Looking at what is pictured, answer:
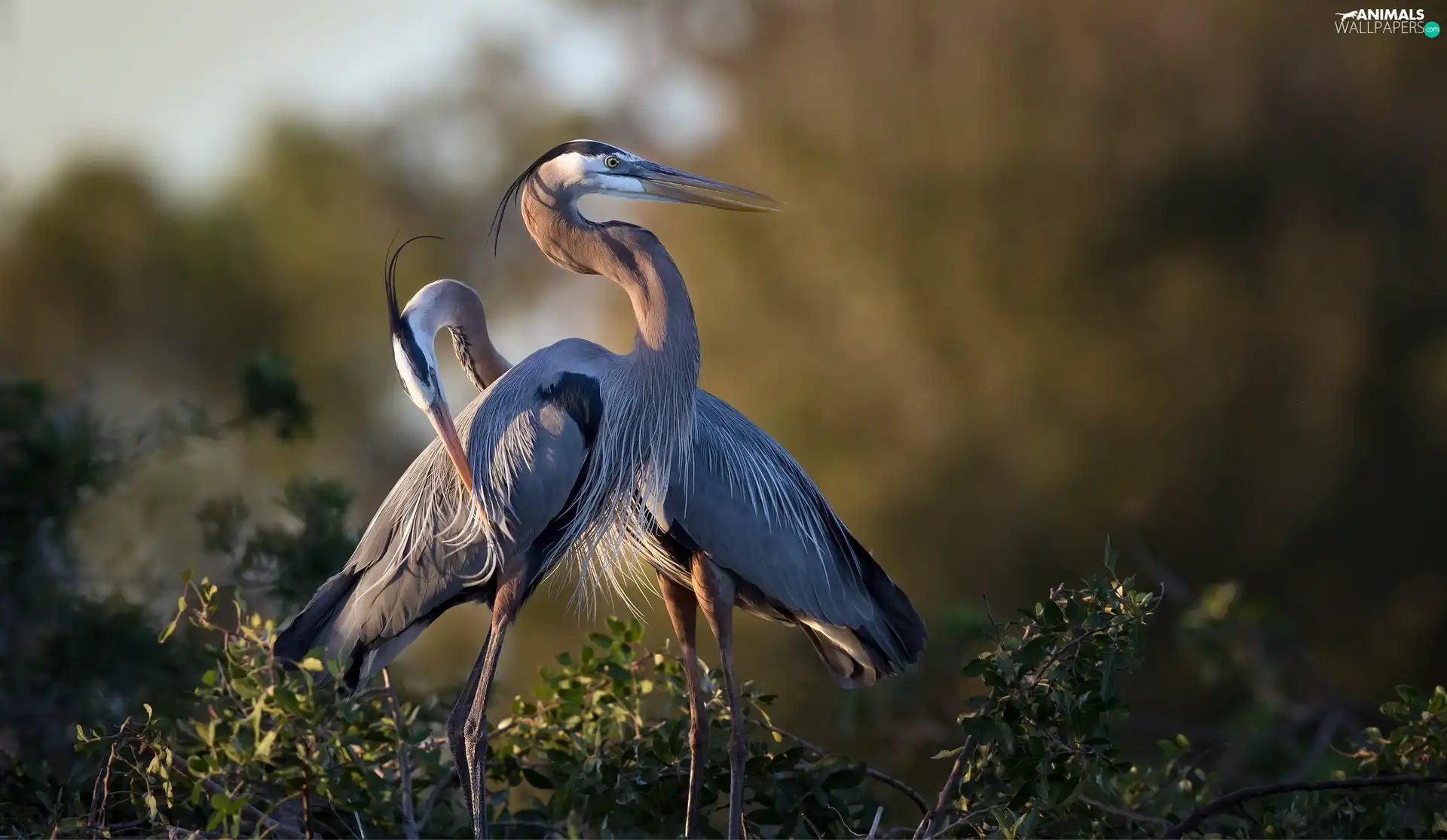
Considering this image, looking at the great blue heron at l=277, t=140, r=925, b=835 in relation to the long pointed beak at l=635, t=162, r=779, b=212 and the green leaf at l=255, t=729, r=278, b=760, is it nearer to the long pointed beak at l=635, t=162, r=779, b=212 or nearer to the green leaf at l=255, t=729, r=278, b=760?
the long pointed beak at l=635, t=162, r=779, b=212

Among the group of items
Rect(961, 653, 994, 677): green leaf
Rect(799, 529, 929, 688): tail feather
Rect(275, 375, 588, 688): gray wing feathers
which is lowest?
Rect(799, 529, 929, 688): tail feather

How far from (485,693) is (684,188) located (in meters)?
1.39

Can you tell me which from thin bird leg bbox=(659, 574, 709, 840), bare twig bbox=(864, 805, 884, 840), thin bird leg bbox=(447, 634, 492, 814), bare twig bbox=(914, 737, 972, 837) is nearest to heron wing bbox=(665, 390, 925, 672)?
thin bird leg bbox=(659, 574, 709, 840)

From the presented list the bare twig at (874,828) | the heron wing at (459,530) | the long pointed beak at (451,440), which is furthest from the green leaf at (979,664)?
the long pointed beak at (451,440)

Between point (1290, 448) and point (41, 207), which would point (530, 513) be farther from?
point (41, 207)

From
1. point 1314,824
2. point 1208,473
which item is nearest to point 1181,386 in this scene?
point 1208,473

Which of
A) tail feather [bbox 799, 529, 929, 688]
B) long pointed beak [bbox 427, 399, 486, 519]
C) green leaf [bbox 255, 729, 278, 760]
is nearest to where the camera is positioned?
green leaf [bbox 255, 729, 278, 760]

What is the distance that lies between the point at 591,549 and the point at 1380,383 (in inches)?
212

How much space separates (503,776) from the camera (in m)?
4.13

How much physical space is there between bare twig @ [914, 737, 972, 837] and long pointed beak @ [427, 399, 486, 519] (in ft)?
4.10

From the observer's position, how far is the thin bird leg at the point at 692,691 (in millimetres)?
3871

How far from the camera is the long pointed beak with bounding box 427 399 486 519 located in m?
3.89

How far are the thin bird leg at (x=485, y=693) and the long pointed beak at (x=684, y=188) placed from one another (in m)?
1.02

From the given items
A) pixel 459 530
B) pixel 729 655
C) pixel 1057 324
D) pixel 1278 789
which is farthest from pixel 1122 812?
pixel 1057 324
